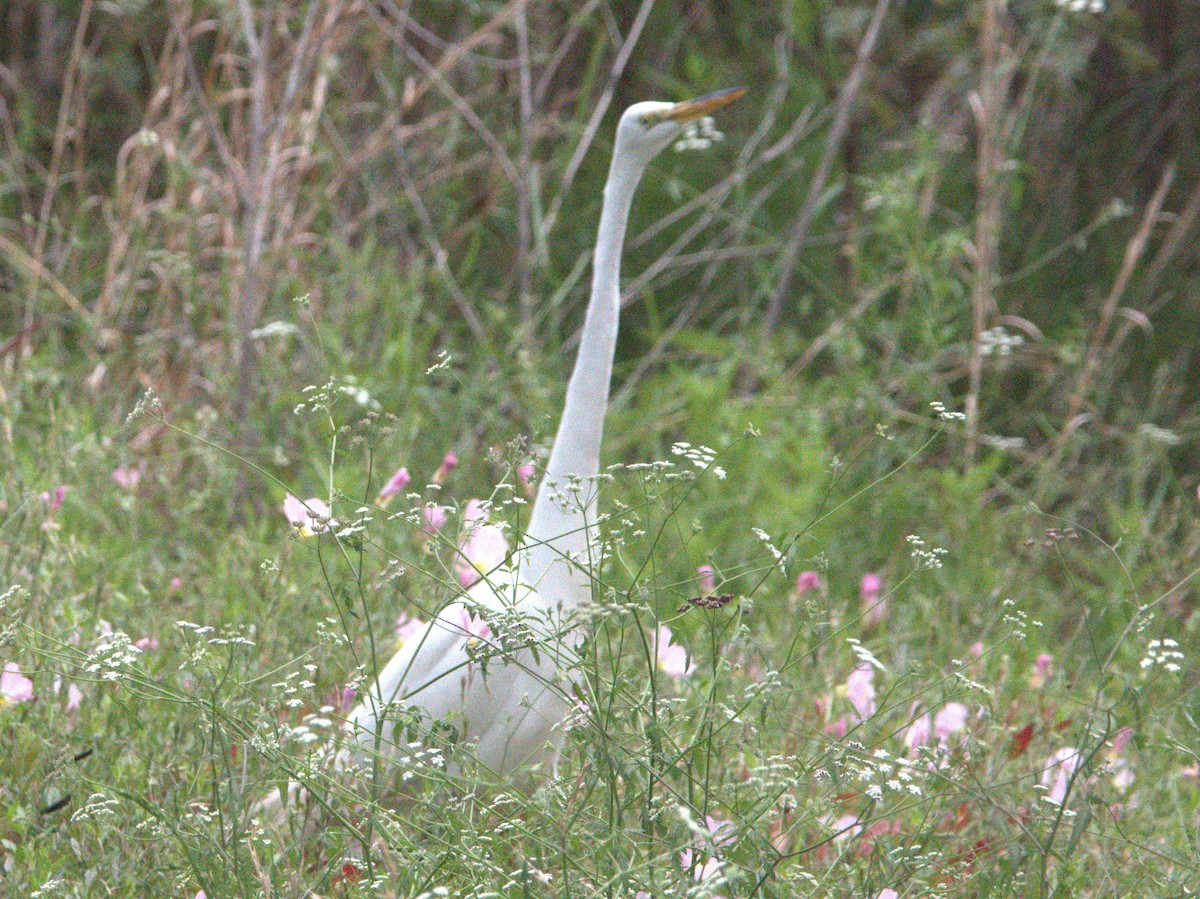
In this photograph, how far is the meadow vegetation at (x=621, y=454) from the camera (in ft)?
4.47

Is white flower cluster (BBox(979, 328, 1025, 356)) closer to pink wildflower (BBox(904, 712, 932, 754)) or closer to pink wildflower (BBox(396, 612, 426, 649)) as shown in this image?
pink wildflower (BBox(904, 712, 932, 754))

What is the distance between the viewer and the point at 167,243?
347 cm

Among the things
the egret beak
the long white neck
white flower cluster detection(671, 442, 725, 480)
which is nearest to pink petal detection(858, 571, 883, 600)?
the long white neck

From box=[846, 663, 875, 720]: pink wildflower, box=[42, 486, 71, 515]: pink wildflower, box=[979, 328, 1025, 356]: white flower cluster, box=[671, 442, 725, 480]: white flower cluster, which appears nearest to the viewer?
box=[671, 442, 725, 480]: white flower cluster

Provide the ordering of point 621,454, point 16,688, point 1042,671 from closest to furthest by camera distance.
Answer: point 16,688 → point 1042,671 → point 621,454

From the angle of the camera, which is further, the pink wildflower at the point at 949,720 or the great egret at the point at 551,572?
the pink wildflower at the point at 949,720

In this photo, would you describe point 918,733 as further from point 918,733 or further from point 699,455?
point 699,455

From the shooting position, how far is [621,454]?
3.45 meters

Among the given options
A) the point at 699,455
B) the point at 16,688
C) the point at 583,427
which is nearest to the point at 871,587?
the point at 583,427

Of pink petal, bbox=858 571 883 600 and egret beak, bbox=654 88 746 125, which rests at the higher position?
egret beak, bbox=654 88 746 125

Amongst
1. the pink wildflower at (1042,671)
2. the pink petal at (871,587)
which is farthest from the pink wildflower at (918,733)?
the pink petal at (871,587)

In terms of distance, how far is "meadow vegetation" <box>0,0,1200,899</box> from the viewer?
1.36m

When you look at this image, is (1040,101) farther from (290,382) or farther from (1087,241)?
(290,382)

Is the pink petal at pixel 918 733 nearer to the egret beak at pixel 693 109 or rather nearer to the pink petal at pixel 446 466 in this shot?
the pink petal at pixel 446 466
